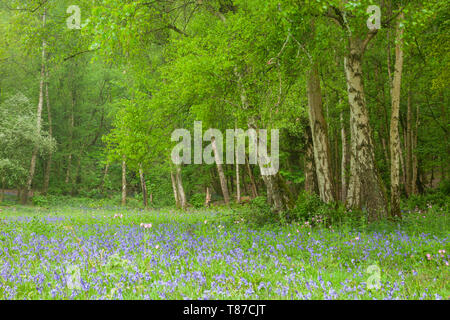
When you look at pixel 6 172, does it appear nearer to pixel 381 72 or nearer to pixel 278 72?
pixel 278 72

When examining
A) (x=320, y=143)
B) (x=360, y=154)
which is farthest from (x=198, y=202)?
(x=360, y=154)

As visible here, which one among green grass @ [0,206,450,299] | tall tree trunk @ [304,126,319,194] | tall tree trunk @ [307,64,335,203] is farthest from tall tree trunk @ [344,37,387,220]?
tall tree trunk @ [304,126,319,194]

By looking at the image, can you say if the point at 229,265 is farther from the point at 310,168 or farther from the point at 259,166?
the point at 310,168

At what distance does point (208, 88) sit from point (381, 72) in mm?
16582

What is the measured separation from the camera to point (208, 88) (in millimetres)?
10055

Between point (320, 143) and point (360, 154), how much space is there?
1.49m

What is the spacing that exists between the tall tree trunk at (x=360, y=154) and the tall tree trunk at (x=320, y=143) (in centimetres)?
72

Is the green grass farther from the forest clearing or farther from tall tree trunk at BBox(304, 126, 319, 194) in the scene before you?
tall tree trunk at BBox(304, 126, 319, 194)

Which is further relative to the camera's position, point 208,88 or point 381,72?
point 381,72

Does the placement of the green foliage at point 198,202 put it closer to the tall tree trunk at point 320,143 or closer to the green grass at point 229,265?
the tall tree trunk at point 320,143

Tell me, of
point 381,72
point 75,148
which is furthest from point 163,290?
point 75,148

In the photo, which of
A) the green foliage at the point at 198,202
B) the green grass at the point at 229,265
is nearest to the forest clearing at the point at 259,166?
the green grass at the point at 229,265

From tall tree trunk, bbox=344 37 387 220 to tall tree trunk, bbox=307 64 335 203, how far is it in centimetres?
72

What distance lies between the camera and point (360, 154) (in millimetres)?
9836
